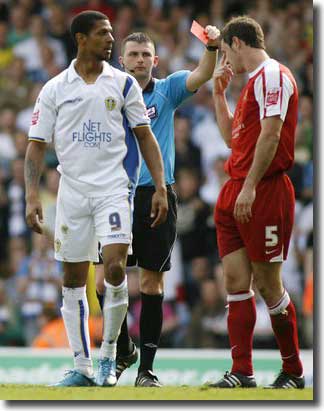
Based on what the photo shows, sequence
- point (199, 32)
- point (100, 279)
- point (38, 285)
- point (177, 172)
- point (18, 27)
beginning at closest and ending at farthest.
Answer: point (199, 32)
point (100, 279)
point (38, 285)
point (177, 172)
point (18, 27)

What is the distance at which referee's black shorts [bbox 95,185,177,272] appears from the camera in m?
8.95

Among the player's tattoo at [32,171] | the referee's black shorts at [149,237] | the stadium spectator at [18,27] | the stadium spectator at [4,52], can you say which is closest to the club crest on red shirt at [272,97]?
the referee's black shorts at [149,237]

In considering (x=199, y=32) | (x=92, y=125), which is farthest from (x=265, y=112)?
(x=92, y=125)

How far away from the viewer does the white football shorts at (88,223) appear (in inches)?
314

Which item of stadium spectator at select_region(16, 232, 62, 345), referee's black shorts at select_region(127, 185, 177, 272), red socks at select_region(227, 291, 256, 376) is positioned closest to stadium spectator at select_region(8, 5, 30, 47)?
stadium spectator at select_region(16, 232, 62, 345)

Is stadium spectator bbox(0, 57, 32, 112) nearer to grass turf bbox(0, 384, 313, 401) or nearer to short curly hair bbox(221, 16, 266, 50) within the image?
short curly hair bbox(221, 16, 266, 50)

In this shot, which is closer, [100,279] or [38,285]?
[100,279]

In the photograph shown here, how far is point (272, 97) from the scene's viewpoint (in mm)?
8133

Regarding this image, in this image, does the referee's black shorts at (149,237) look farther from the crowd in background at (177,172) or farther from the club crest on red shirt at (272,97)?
the crowd in background at (177,172)

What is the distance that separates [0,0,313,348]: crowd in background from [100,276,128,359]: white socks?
227 inches

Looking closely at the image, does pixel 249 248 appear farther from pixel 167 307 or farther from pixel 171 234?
pixel 167 307

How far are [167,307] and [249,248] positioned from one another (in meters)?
7.18

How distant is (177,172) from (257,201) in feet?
24.8

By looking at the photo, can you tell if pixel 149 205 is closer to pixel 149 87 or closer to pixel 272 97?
pixel 149 87
